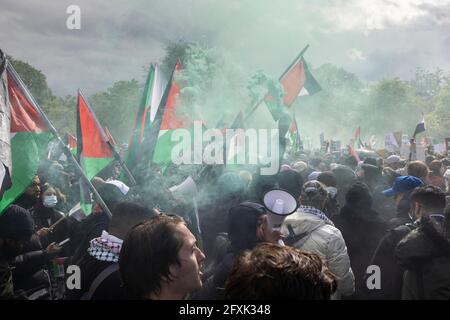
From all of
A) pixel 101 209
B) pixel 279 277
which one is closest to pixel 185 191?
pixel 101 209

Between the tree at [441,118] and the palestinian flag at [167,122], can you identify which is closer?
the palestinian flag at [167,122]

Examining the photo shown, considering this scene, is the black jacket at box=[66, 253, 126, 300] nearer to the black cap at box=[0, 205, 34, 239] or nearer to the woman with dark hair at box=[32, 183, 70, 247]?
the black cap at box=[0, 205, 34, 239]

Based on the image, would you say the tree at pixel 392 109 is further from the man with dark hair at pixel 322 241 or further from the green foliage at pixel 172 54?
the man with dark hair at pixel 322 241

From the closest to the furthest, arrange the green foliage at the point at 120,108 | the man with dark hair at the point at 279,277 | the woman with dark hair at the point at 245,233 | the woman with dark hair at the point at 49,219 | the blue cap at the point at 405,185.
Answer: the man with dark hair at the point at 279,277, the woman with dark hair at the point at 245,233, the blue cap at the point at 405,185, the woman with dark hair at the point at 49,219, the green foliage at the point at 120,108

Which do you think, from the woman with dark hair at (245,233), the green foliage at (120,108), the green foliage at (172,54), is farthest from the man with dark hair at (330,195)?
the green foliage at (120,108)

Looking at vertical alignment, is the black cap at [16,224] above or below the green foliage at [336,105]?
below

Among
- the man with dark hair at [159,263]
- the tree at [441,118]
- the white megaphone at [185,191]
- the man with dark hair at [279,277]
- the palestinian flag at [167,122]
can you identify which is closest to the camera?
the man with dark hair at [279,277]

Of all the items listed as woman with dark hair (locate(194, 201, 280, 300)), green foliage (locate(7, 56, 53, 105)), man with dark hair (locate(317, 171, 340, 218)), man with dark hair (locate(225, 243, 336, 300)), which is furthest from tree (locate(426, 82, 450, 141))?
man with dark hair (locate(225, 243, 336, 300))

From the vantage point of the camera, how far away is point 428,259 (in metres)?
2.94

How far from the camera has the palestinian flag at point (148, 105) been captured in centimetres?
555

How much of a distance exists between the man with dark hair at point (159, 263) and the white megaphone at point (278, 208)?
905mm

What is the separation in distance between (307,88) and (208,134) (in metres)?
2.86
